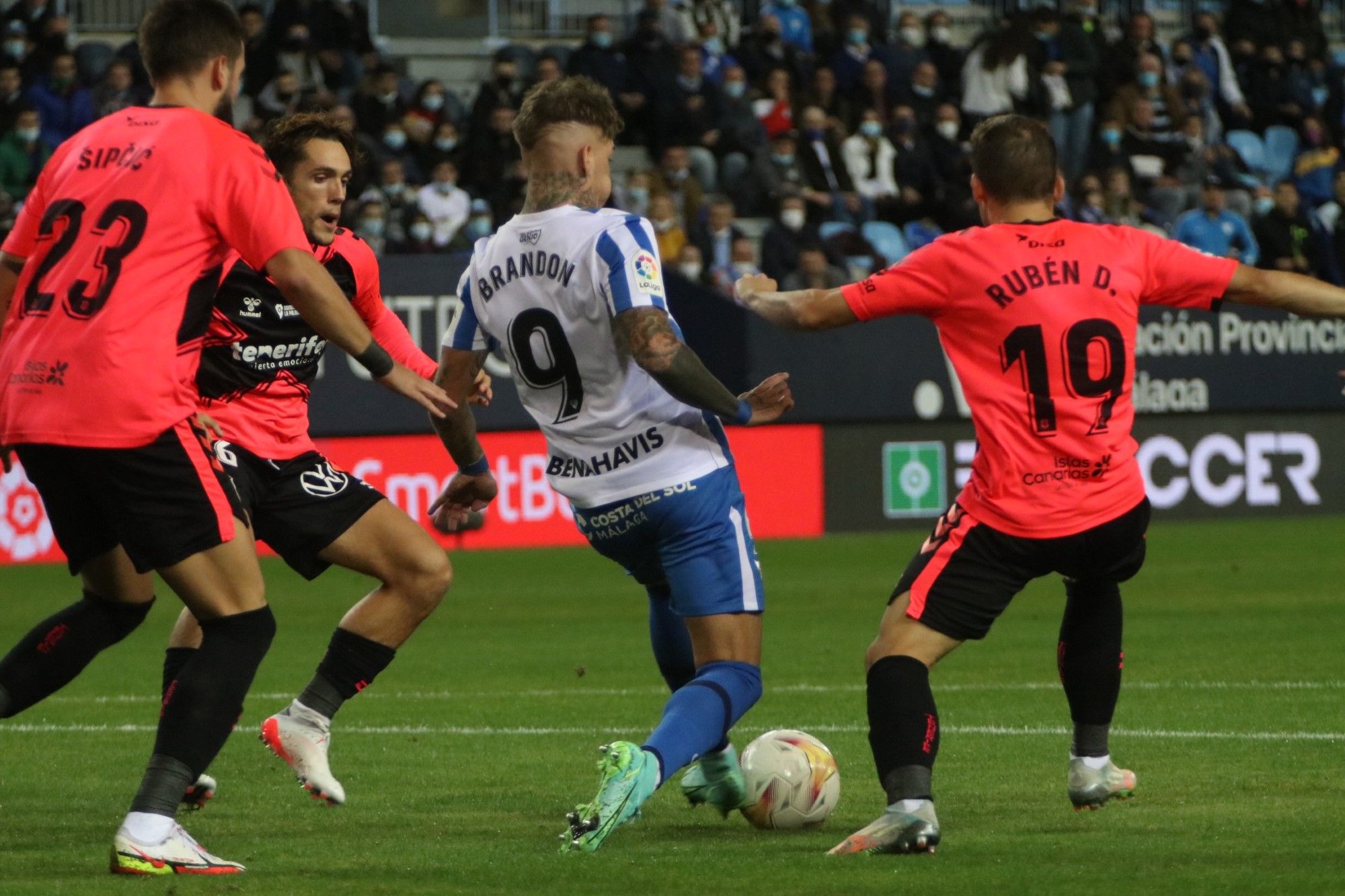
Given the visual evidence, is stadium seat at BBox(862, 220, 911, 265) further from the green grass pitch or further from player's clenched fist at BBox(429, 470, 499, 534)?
player's clenched fist at BBox(429, 470, 499, 534)

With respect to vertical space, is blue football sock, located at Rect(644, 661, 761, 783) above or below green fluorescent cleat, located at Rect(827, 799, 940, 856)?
above

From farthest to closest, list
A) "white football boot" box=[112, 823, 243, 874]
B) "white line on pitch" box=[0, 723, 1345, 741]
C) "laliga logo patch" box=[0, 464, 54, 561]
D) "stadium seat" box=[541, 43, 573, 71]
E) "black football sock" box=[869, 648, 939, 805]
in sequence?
"stadium seat" box=[541, 43, 573, 71] < "laliga logo patch" box=[0, 464, 54, 561] < "white line on pitch" box=[0, 723, 1345, 741] < "black football sock" box=[869, 648, 939, 805] < "white football boot" box=[112, 823, 243, 874]

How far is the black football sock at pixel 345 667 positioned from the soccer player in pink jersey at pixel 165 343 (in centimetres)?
112

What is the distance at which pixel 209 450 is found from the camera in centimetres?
520

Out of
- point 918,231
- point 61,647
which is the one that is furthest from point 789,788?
point 918,231

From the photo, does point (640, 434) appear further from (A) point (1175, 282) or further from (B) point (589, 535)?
(A) point (1175, 282)

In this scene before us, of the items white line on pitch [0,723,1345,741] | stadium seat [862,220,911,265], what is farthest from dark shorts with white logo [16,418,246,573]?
stadium seat [862,220,911,265]

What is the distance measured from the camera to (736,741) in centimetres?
748

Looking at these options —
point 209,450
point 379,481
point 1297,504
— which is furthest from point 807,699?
point 1297,504

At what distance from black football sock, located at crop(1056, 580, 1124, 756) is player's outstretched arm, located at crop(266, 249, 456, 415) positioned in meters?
1.87

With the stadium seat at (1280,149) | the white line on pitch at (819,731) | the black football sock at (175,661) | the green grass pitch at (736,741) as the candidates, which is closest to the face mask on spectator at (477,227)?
the green grass pitch at (736,741)

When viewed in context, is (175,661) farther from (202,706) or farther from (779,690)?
(779,690)

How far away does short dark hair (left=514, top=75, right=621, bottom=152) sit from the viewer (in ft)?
18.3

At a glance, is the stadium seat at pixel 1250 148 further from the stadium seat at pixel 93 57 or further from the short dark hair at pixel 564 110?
the short dark hair at pixel 564 110
